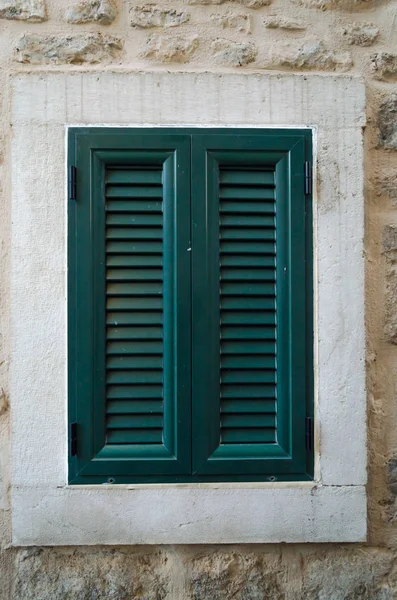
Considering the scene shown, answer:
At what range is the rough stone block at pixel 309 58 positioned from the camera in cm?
204

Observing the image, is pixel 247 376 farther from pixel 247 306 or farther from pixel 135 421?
pixel 135 421

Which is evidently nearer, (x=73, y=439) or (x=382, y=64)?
(x=73, y=439)

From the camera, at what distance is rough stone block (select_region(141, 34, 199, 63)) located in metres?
2.02

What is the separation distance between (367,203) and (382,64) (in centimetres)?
55

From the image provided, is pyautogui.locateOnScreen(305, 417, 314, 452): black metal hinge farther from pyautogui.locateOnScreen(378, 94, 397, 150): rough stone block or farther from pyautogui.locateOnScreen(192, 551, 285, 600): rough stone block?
pyautogui.locateOnScreen(378, 94, 397, 150): rough stone block

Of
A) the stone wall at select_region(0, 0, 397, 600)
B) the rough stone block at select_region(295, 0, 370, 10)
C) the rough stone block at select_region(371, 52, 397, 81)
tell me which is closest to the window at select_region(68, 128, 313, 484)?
the stone wall at select_region(0, 0, 397, 600)

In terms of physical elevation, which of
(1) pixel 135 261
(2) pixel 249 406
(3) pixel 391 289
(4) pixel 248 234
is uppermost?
(4) pixel 248 234

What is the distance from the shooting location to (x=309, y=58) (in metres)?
2.04

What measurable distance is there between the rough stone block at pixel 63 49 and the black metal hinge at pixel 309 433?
62.6 inches

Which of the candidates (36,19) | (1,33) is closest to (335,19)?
(36,19)

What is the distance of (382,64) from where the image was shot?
2.06 metres

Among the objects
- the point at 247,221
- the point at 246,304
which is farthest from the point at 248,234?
the point at 246,304

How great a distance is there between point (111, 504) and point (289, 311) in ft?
3.22

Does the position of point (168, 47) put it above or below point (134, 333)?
above
